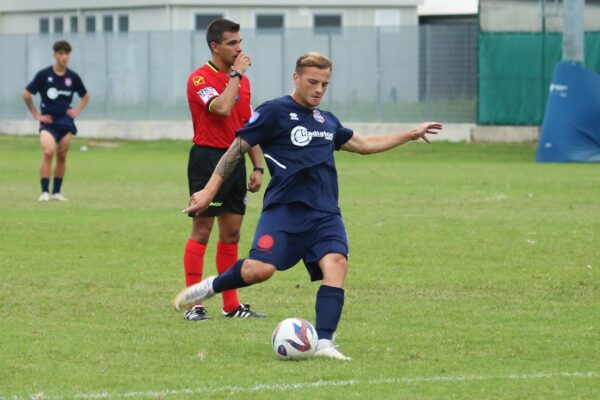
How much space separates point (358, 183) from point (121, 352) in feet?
49.2

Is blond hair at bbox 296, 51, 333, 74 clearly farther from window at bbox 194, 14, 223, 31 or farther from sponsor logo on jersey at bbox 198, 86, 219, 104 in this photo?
window at bbox 194, 14, 223, 31

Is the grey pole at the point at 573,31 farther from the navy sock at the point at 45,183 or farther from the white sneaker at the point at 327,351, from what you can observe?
the white sneaker at the point at 327,351

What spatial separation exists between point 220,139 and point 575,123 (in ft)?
64.5

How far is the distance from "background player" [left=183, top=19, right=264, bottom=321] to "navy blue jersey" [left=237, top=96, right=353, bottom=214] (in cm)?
105

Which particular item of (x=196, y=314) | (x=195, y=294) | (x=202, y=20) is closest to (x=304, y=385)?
(x=195, y=294)

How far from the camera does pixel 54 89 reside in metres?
20.2

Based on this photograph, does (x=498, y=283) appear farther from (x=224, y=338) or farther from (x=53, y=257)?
(x=53, y=257)

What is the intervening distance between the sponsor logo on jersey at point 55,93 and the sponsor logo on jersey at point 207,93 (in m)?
10.5

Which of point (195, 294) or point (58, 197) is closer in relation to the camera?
point (195, 294)

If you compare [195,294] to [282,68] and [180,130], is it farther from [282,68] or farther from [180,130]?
[180,130]

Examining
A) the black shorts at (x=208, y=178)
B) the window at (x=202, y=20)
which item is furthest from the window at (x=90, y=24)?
the black shorts at (x=208, y=178)

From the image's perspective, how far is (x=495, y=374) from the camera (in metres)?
7.68

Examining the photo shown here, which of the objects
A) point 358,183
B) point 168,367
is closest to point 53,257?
point 168,367

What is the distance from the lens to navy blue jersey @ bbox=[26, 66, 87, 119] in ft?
65.9
